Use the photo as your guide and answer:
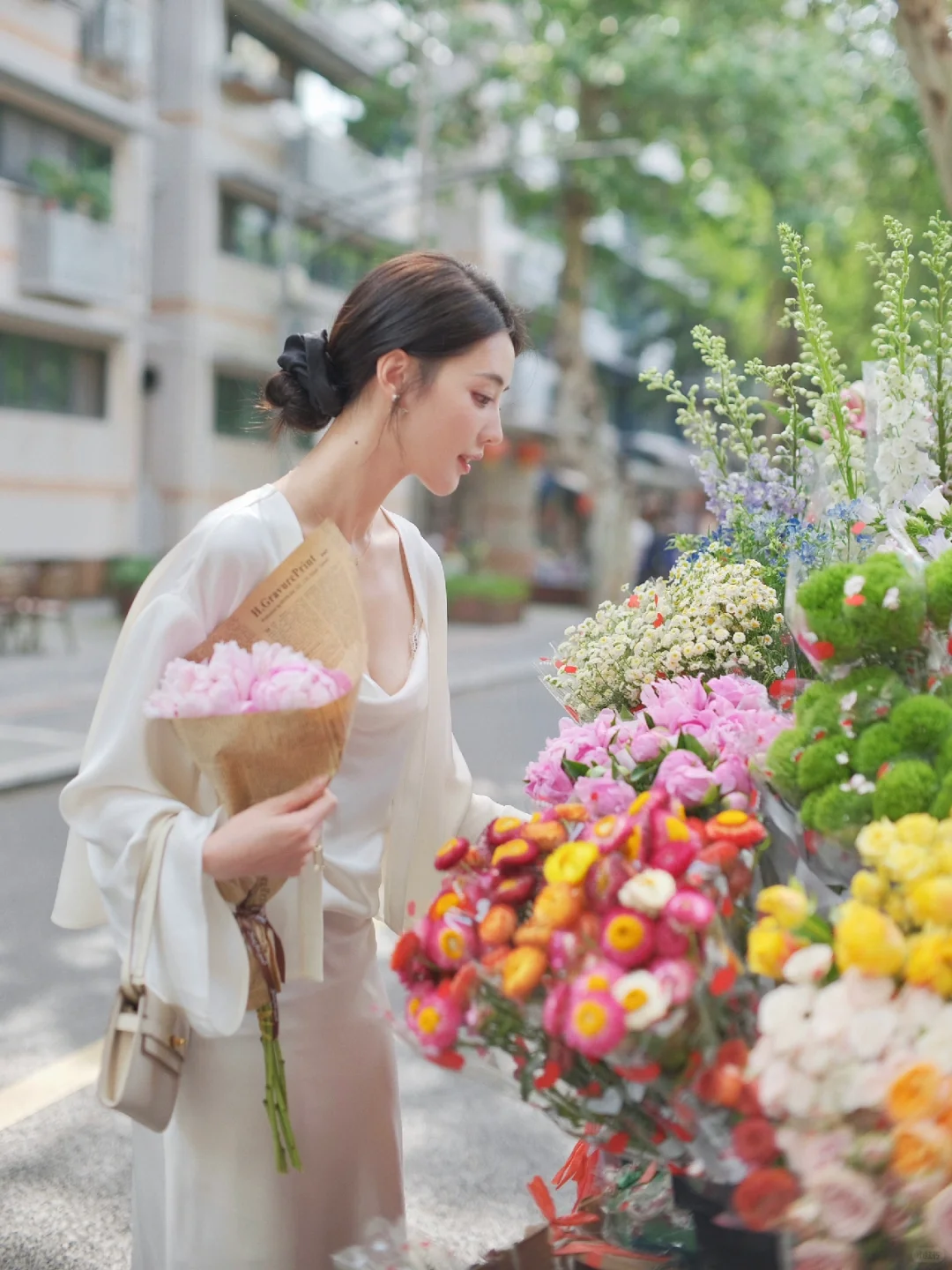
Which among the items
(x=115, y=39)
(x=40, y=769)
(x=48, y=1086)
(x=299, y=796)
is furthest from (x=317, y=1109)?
(x=115, y=39)

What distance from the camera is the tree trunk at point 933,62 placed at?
16.6 ft

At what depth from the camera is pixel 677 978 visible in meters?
1.17

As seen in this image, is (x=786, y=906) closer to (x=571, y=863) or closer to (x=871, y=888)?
(x=871, y=888)

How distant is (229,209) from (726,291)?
12.1 m

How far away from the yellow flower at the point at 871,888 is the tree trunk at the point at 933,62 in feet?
15.5

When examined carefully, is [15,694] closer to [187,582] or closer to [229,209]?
[187,582]

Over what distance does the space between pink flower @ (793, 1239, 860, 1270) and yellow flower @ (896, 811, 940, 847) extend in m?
0.34

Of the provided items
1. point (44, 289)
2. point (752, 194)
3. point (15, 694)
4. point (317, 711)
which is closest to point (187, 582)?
point (317, 711)

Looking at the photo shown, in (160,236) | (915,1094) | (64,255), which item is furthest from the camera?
(160,236)

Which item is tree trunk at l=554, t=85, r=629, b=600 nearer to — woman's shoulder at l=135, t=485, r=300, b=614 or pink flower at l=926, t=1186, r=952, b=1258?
woman's shoulder at l=135, t=485, r=300, b=614

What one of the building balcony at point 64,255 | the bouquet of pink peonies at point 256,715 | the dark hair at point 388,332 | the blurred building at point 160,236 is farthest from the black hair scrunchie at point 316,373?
the building balcony at point 64,255

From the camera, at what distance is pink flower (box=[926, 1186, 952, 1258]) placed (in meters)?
1.12

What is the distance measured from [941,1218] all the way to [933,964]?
0.68 feet

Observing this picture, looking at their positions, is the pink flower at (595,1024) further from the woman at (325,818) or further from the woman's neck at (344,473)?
the woman's neck at (344,473)
